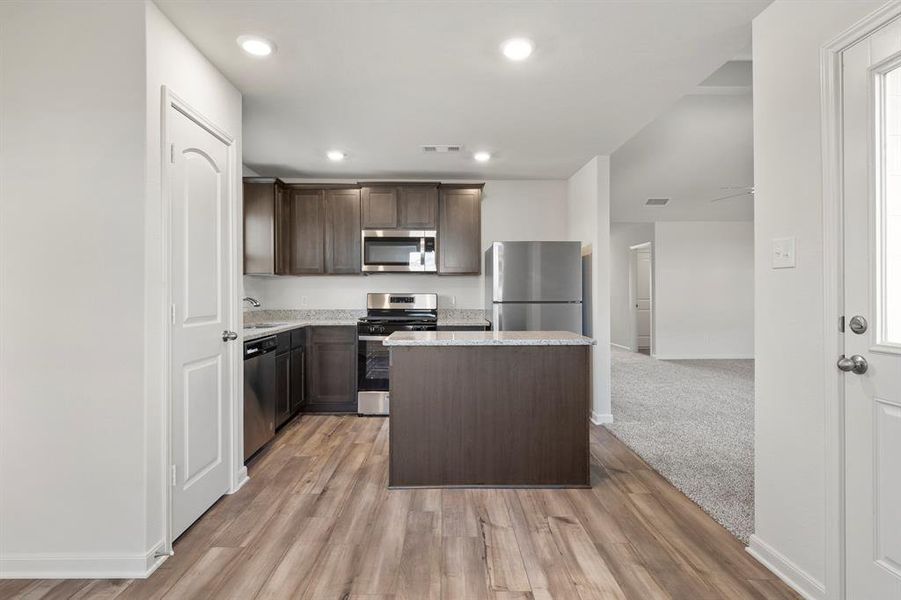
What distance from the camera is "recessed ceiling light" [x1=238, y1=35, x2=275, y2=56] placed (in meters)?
2.21

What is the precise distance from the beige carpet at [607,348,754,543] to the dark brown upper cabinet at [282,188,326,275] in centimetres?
329

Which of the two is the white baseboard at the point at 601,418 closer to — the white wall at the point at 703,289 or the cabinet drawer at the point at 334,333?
the cabinet drawer at the point at 334,333

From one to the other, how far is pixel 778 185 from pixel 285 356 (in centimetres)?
347

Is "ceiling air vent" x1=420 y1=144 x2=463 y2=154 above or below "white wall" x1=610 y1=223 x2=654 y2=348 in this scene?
above

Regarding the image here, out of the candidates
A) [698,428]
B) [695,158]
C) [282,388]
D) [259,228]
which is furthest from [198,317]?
[695,158]

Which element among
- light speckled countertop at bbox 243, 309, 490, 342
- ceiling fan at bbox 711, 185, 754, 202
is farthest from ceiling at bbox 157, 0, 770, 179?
ceiling fan at bbox 711, 185, 754, 202

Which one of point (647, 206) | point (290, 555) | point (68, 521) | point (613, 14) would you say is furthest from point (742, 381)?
point (68, 521)

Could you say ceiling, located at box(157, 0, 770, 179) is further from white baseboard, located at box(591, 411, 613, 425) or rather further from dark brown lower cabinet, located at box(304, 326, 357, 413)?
white baseboard, located at box(591, 411, 613, 425)

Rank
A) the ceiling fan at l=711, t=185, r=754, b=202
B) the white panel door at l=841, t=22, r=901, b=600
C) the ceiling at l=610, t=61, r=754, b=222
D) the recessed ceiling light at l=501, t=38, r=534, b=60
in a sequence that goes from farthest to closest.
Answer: the ceiling fan at l=711, t=185, r=754, b=202 < the ceiling at l=610, t=61, r=754, b=222 < the recessed ceiling light at l=501, t=38, r=534, b=60 < the white panel door at l=841, t=22, r=901, b=600

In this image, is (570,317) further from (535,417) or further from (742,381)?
(742,381)

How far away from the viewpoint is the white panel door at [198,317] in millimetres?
2129

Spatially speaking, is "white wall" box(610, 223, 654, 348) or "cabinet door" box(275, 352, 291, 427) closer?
"cabinet door" box(275, 352, 291, 427)

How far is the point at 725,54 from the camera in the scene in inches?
93.8

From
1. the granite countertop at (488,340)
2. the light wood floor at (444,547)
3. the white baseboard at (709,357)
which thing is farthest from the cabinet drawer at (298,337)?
the white baseboard at (709,357)
